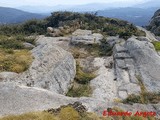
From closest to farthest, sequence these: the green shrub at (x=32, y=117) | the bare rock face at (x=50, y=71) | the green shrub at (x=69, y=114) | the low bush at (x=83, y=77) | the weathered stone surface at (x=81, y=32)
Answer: the green shrub at (x=32, y=117) → the green shrub at (x=69, y=114) → the bare rock face at (x=50, y=71) → the low bush at (x=83, y=77) → the weathered stone surface at (x=81, y=32)

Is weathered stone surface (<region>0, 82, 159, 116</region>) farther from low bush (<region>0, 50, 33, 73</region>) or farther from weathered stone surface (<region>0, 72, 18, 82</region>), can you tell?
low bush (<region>0, 50, 33, 73</region>)

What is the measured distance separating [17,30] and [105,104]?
35.0 m

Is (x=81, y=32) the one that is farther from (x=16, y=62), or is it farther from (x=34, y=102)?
(x=34, y=102)

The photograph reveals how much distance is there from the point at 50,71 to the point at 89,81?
14.1 ft

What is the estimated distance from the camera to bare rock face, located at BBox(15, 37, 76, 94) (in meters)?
22.3

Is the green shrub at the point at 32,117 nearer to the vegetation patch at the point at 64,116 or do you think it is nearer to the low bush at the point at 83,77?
the vegetation patch at the point at 64,116

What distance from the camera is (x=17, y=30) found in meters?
49.9

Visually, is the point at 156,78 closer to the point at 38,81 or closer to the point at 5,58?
the point at 38,81

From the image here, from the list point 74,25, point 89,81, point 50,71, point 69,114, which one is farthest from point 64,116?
point 74,25

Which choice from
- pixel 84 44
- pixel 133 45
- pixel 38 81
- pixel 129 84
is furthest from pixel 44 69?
pixel 84 44

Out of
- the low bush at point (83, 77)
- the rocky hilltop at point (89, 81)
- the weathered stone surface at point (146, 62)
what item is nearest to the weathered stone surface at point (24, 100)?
the rocky hilltop at point (89, 81)

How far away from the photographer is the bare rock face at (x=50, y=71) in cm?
2233

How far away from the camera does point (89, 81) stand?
87.6ft

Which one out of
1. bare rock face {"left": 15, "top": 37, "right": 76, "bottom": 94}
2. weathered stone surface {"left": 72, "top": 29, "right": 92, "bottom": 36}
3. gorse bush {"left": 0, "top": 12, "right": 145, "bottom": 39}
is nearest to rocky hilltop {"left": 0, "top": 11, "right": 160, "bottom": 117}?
bare rock face {"left": 15, "top": 37, "right": 76, "bottom": 94}
